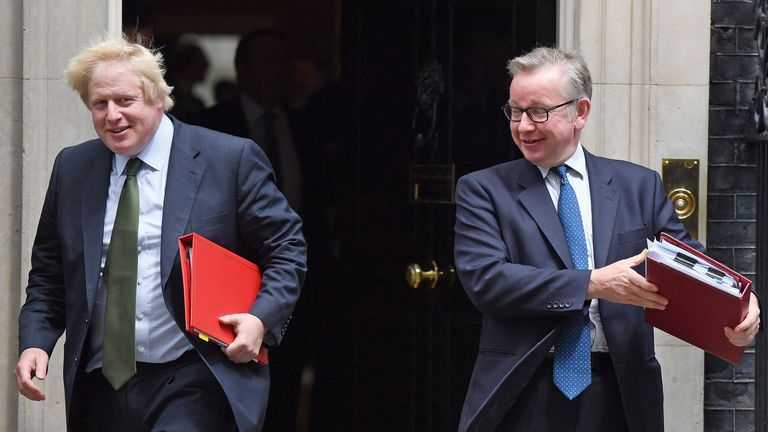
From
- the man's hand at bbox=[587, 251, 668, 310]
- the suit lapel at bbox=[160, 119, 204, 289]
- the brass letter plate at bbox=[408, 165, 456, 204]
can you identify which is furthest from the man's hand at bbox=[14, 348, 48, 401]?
the brass letter plate at bbox=[408, 165, 456, 204]

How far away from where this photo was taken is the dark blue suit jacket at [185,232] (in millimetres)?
3754

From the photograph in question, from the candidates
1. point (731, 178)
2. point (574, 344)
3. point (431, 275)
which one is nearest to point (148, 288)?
point (574, 344)

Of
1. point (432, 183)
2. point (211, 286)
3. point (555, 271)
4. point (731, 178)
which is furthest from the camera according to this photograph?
point (432, 183)

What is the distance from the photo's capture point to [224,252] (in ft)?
12.1

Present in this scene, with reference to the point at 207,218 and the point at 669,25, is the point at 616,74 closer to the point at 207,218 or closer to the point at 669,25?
the point at 669,25

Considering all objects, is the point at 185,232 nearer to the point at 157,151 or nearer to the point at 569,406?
the point at 157,151

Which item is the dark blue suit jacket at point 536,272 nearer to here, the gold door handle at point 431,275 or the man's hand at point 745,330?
the man's hand at point 745,330

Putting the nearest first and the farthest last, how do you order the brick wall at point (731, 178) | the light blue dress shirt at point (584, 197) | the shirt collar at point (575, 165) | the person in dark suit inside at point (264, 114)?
the light blue dress shirt at point (584, 197), the shirt collar at point (575, 165), the brick wall at point (731, 178), the person in dark suit inside at point (264, 114)

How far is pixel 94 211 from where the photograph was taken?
3.82 m

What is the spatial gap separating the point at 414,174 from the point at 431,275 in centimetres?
53

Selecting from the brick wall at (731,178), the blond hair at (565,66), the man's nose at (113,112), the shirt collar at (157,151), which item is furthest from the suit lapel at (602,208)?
the brick wall at (731,178)

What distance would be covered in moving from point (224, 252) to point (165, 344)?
1.10ft

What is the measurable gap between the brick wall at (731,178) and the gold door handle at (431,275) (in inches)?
47.7

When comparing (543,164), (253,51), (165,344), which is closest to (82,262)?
(165,344)
